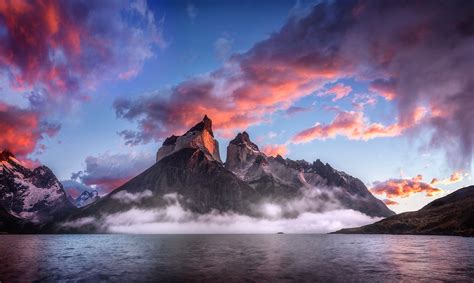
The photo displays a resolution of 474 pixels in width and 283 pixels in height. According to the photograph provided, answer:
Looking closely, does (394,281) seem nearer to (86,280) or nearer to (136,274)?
(136,274)

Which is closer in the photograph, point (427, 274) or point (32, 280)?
point (32, 280)

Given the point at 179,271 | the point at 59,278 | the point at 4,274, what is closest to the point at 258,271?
the point at 179,271

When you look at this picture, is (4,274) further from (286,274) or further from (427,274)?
(427,274)

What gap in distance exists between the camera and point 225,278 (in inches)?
2328

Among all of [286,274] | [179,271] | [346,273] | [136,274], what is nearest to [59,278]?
[136,274]

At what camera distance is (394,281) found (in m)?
57.1

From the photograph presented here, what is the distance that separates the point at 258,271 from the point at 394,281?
25298 mm

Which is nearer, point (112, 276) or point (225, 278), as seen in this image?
point (225, 278)

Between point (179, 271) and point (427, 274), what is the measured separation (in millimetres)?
48790

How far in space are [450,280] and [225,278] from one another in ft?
126

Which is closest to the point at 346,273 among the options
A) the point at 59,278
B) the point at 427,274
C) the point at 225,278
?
the point at 427,274

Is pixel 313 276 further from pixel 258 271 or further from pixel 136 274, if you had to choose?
pixel 136 274

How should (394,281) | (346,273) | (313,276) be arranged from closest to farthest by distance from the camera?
(394,281), (313,276), (346,273)

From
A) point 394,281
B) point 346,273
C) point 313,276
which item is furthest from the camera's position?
point 346,273
